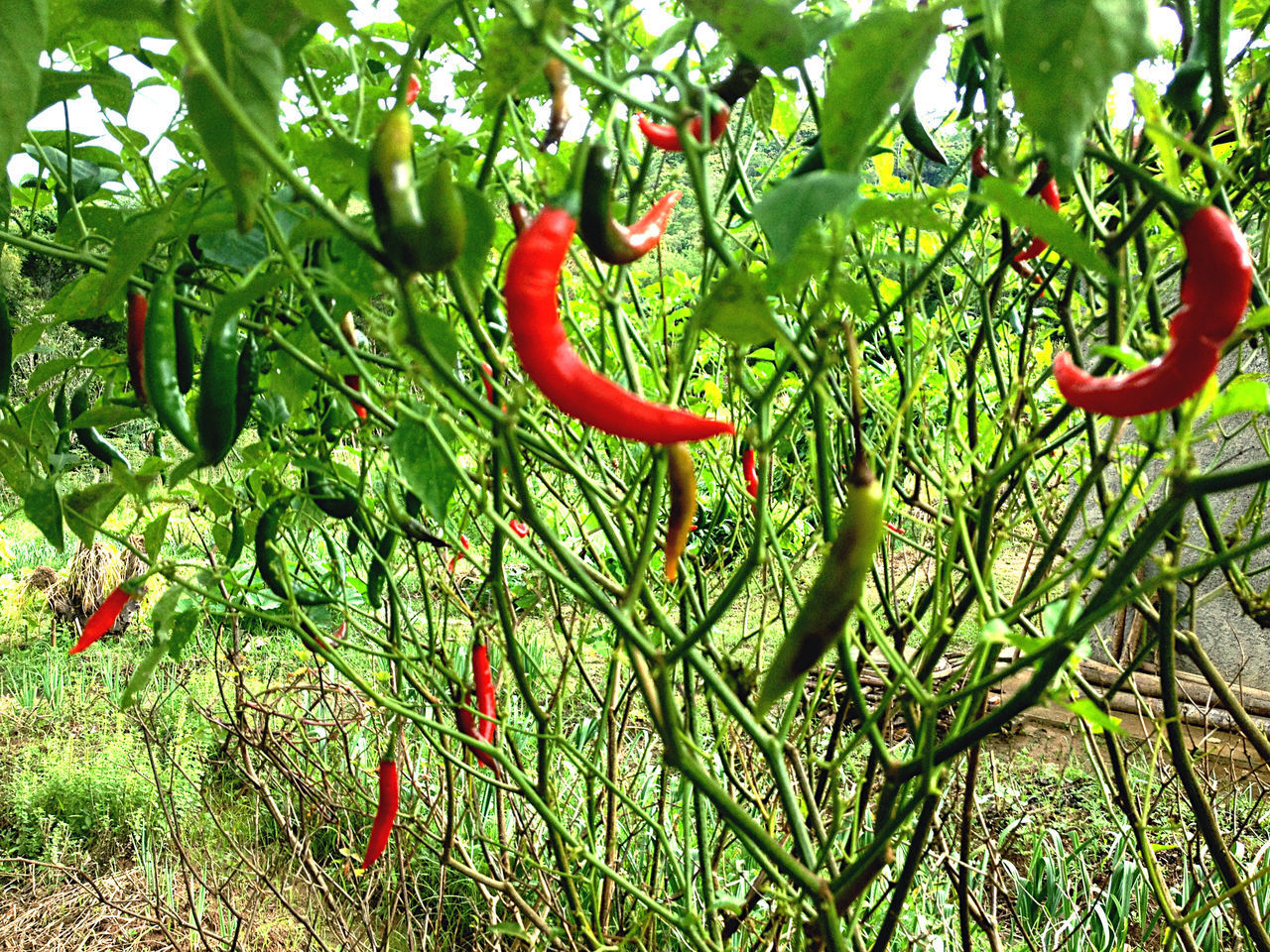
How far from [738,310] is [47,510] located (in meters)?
0.65

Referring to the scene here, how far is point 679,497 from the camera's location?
558 mm

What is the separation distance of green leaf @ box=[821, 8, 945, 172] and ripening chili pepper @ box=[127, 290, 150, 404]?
0.60m

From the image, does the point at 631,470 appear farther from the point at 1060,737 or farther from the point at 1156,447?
the point at 1060,737

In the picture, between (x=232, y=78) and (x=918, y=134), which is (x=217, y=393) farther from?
(x=918, y=134)

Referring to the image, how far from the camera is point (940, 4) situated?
13.7 inches

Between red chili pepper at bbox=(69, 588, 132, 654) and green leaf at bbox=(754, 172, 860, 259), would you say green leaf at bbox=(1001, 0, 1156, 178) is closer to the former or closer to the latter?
green leaf at bbox=(754, 172, 860, 259)

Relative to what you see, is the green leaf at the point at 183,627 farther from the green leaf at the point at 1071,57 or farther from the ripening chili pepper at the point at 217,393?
the green leaf at the point at 1071,57

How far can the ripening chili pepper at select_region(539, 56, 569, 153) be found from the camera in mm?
602

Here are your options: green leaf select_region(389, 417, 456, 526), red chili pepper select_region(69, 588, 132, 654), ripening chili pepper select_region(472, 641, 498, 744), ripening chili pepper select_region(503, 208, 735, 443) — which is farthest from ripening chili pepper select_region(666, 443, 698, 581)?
red chili pepper select_region(69, 588, 132, 654)

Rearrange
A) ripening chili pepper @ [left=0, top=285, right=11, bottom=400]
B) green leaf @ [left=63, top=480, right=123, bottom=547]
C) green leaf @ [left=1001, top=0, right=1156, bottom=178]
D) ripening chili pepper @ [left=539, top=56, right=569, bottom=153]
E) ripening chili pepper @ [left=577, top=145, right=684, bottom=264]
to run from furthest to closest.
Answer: green leaf @ [left=63, top=480, right=123, bottom=547]
ripening chili pepper @ [left=0, top=285, right=11, bottom=400]
ripening chili pepper @ [left=539, top=56, right=569, bottom=153]
ripening chili pepper @ [left=577, top=145, right=684, bottom=264]
green leaf @ [left=1001, top=0, right=1156, bottom=178]

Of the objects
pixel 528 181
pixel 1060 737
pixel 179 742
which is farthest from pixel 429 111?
pixel 1060 737

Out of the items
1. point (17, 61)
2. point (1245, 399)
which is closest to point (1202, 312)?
point (1245, 399)

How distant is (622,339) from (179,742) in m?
3.04

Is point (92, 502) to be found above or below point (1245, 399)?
below
